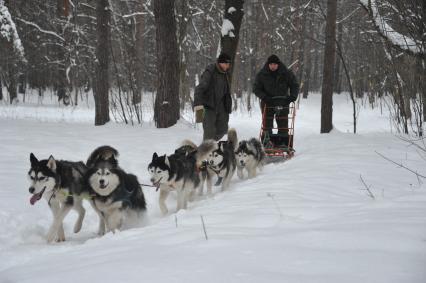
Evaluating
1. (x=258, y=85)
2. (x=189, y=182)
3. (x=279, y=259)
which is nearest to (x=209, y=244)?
(x=279, y=259)

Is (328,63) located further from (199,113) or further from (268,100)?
(199,113)

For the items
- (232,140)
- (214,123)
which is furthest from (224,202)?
(214,123)

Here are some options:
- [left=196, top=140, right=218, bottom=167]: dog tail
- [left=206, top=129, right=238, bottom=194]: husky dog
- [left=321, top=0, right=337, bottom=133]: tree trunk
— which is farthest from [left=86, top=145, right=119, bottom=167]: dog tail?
[left=321, top=0, right=337, bottom=133]: tree trunk

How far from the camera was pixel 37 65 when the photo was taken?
25.0 m

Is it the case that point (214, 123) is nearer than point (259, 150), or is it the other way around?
point (259, 150)

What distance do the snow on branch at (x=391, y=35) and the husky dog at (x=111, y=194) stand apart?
3.58 meters

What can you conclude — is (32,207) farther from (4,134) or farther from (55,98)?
(55,98)

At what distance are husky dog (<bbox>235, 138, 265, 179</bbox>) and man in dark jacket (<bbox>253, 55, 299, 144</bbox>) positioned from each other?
0.85 metres

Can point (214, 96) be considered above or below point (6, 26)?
below

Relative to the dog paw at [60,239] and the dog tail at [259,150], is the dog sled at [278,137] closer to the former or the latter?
the dog tail at [259,150]

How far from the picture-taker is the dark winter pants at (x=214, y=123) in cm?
688

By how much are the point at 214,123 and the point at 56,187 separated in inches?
131

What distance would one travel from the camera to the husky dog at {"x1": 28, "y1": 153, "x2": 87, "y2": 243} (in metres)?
4.04

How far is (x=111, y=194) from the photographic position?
427cm
